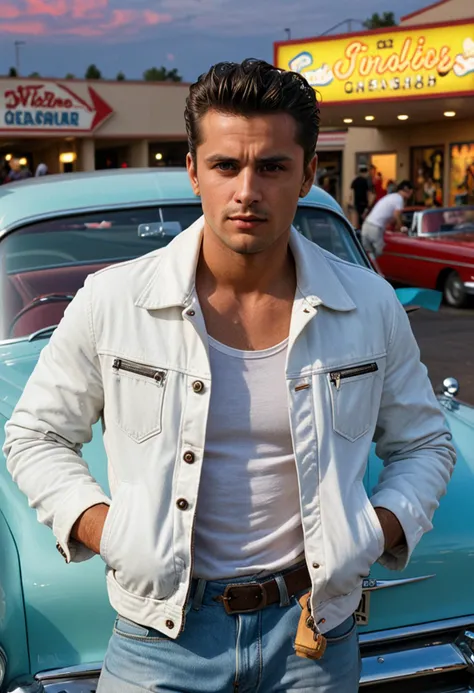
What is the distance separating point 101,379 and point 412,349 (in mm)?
621

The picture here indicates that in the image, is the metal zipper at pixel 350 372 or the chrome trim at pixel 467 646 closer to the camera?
the metal zipper at pixel 350 372

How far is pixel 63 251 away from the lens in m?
3.60

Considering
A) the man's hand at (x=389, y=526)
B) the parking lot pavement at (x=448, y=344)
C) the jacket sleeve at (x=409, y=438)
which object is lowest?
the parking lot pavement at (x=448, y=344)

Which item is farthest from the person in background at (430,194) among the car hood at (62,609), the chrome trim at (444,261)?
the car hood at (62,609)

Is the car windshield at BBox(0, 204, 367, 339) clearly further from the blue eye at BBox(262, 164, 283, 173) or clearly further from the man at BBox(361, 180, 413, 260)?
the man at BBox(361, 180, 413, 260)

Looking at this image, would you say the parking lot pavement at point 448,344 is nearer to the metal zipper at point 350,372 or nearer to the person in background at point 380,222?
the person in background at point 380,222

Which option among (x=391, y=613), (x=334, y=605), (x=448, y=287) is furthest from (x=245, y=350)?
(x=448, y=287)

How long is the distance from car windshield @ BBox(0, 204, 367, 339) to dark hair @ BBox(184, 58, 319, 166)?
70.5 inches

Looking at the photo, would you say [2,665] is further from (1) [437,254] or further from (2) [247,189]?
(1) [437,254]

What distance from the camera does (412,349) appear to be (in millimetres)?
1844

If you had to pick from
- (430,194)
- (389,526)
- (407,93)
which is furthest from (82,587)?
(430,194)

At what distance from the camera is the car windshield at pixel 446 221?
1302 centimetres

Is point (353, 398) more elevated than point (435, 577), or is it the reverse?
point (353, 398)

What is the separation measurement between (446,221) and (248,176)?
470 inches
